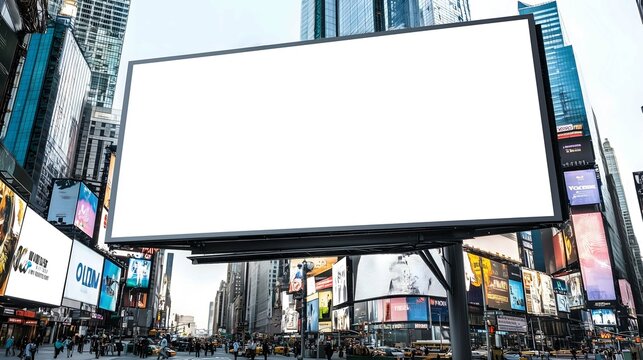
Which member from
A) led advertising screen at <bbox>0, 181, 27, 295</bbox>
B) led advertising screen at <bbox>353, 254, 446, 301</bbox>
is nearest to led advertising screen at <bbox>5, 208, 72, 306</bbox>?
led advertising screen at <bbox>0, 181, 27, 295</bbox>

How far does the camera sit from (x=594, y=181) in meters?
99.1

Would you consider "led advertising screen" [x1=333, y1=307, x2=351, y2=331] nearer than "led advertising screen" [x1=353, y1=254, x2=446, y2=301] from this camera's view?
No

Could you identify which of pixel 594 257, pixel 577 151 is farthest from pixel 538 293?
pixel 577 151

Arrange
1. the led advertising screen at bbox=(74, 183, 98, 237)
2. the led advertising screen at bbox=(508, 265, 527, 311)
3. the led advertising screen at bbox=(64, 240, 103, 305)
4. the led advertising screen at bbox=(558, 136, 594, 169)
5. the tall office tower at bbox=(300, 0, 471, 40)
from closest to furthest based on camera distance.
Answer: the led advertising screen at bbox=(64, 240, 103, 305), the led advertising screen at bbox=(74, 183, 98, 237), the led advertising screen at bbox=(508, 265, 527, 311), the led advertising screen at bbox=(558, 136, 594, 169), the tall office tower at bbox=(300, 0, 471, 40)

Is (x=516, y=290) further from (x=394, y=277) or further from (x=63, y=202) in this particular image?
(x=63, y=202)

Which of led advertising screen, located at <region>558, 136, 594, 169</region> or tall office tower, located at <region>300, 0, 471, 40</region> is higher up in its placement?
tall office tower, located at <region>300, 0, 471, 40</region>

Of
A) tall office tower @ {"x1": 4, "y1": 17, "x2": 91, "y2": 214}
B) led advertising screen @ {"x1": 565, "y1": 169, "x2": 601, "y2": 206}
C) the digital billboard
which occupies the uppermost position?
tall office tower @ {"x1": 4, "y1": 17, "x2": 91, "y2": 214}

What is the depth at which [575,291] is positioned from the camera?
10100cm

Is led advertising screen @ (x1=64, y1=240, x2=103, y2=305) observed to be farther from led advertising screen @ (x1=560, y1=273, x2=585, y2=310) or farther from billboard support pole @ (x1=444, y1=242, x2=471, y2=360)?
led advertising screen @ (x1=560, y1=273, x2=585, y2=310)

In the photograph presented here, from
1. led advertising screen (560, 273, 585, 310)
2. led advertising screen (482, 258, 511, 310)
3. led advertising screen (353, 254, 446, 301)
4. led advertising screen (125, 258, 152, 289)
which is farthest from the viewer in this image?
led advertising screen (560, 273, 585, 310)

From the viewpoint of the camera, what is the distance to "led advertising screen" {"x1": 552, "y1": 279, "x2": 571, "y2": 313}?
96.9 m

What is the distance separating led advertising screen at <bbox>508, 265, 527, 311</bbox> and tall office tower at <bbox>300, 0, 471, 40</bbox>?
69.4 m

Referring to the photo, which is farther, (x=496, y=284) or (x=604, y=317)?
(x=604, y=317)

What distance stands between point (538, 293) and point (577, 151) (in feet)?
142
